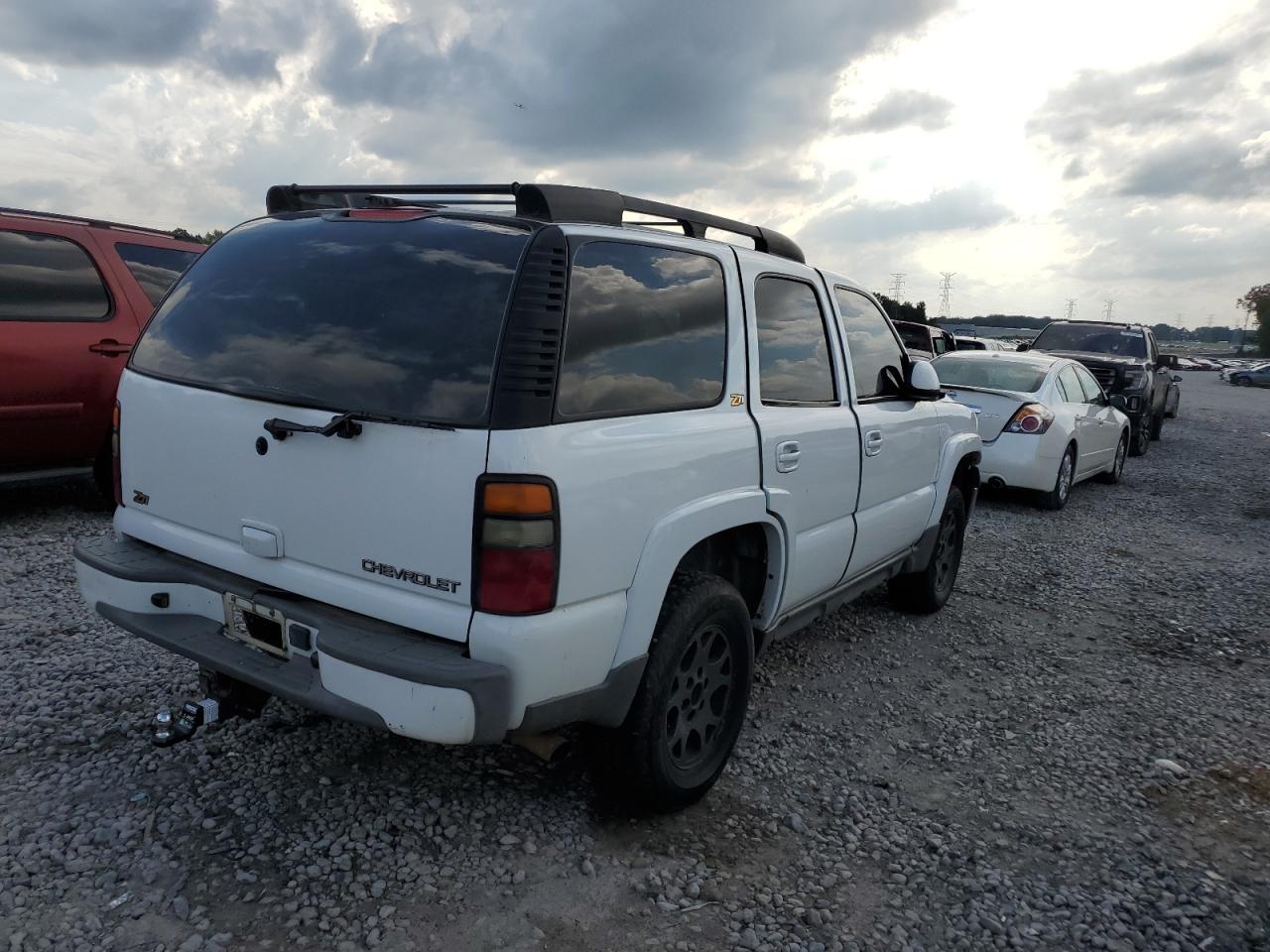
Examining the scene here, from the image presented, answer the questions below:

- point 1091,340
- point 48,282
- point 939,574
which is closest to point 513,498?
point 939,574

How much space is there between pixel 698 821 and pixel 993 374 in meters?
7.48

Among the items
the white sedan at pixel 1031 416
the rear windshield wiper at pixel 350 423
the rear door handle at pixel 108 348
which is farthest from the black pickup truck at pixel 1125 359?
the rear windshield wiper at pixel 350 423

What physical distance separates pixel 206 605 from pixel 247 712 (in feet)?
1.23

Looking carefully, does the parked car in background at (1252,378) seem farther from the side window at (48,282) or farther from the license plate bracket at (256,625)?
the license plate bracket at (256,625)

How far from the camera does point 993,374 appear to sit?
9367 millimetres

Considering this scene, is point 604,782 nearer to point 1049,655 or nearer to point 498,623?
point 498,623

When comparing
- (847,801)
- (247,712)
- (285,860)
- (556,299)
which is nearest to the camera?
(556,299)

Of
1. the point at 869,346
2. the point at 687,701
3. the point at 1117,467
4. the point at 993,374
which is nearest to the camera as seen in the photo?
the point at 687,701

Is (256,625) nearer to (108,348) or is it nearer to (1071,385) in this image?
(108,348)

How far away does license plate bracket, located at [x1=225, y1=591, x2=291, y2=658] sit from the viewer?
Result: 2584 millimetres

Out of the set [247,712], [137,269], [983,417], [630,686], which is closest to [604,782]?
[630,686]

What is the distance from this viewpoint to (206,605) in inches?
109

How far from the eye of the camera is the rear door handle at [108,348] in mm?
5926

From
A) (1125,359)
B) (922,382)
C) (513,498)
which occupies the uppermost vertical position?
(1125,359)
